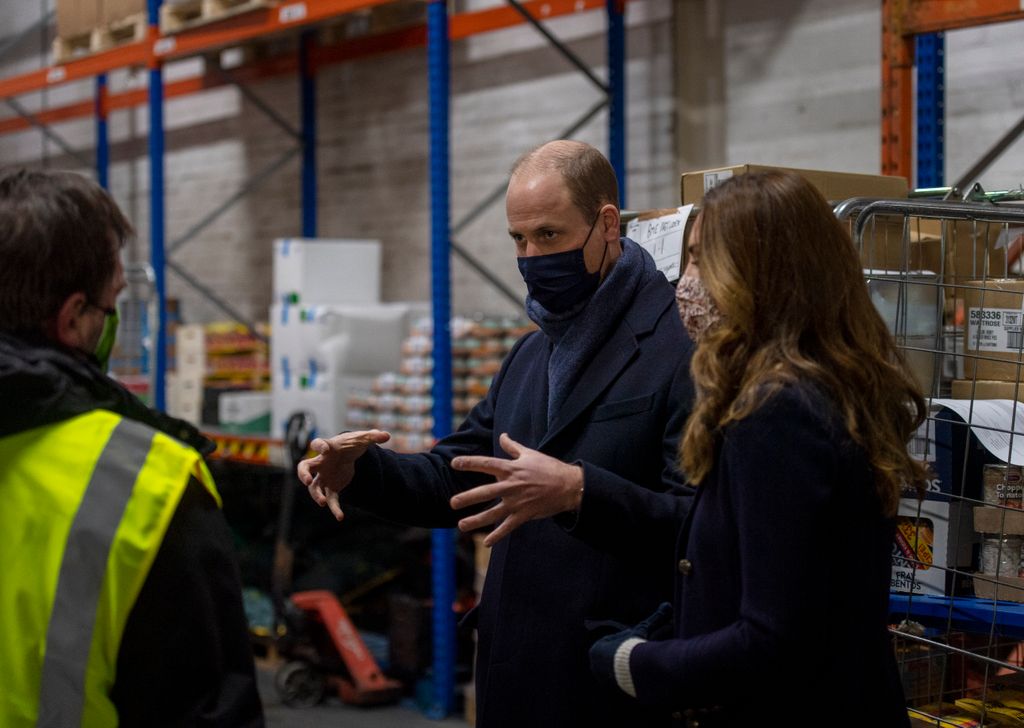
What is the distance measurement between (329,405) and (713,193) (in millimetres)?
5213

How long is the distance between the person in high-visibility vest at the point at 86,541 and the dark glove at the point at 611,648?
0.52m

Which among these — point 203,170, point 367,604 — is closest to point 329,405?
point 367,604

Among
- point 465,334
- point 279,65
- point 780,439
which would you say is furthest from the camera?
point 279,65

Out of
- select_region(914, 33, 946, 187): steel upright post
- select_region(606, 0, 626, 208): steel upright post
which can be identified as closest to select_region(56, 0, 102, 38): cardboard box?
select_region(606, 0, 626, 208): steel upright post

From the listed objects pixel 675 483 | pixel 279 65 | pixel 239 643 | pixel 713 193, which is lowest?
pixel 239 643

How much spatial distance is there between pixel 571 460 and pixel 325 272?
5.24 m

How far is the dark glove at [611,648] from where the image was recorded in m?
1.82

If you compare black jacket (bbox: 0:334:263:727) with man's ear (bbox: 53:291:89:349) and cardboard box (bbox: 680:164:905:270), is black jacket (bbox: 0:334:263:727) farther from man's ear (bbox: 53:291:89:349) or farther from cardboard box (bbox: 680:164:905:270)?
cardboard box (bbox: 680:164:905:270)

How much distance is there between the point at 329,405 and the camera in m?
6.83

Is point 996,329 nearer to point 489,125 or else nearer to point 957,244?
point 957,244

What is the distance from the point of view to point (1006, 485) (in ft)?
8.18

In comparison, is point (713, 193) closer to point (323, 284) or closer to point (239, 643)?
point (239, 643)

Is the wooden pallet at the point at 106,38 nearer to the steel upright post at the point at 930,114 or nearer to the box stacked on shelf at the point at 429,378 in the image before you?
the box stacked on shelf at the point at 429,378

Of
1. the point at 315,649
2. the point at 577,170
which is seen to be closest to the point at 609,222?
the point at 577,170
